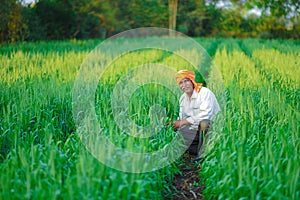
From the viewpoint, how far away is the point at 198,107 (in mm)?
4551

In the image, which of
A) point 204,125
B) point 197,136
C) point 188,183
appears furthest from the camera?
point 197,136

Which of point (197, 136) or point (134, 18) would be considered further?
point (134, 18)

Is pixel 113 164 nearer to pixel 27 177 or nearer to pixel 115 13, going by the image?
pixel 27 177

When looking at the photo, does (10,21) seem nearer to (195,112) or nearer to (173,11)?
(195,112)

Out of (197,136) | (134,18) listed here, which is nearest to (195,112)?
(197,136)

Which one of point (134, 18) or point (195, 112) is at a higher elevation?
point (134, 18)

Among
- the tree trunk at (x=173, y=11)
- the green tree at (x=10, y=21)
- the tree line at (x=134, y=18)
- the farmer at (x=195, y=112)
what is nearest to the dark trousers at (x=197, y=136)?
the farmer at (x=195, y=112)

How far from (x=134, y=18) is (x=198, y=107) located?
1130 inches

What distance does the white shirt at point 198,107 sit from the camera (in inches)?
174

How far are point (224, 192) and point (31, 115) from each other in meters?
2.52

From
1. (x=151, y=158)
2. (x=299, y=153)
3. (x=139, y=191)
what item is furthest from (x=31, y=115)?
(x=299, y=153)

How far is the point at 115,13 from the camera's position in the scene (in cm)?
2933

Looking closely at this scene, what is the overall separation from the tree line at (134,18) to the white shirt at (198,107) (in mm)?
11414

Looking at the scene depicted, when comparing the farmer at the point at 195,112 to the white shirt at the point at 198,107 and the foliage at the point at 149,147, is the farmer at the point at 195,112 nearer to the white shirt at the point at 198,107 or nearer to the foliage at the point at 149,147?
the white shirt at the point at 198,107
